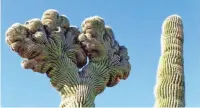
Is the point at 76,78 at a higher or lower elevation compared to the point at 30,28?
lower

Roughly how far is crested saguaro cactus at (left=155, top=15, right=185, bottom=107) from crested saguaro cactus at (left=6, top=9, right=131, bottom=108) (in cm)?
74

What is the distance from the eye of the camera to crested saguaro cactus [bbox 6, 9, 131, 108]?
822cm

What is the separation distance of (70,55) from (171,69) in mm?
1442

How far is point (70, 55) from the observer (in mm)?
8500

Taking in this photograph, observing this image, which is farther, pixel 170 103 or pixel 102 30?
pixel 102 30

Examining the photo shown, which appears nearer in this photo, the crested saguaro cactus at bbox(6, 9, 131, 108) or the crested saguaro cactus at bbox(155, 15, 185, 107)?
the crested saguaro cactus at bbox(155, 15, 185, 107)

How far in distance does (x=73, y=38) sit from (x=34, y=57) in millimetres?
727

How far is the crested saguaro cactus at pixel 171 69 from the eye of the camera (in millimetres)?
8023

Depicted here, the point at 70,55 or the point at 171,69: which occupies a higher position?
the point at 70,55

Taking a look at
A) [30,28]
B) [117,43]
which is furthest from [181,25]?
[30,28]

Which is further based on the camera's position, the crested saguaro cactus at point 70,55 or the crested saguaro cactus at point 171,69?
the crested saguaro cactus at point 70,55

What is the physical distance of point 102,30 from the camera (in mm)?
8883

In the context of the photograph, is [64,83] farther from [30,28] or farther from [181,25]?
[181,25]

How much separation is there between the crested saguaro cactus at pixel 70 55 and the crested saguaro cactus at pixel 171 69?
0.74 meters
